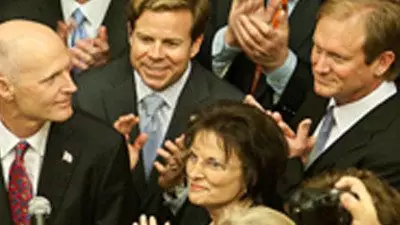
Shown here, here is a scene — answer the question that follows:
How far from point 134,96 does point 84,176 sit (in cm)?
57

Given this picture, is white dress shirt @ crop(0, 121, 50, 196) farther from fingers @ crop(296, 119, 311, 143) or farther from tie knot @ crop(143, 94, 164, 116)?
fingers @ crop(296, 119, 311, 143)

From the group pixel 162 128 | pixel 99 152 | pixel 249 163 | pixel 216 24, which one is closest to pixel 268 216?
pixel 249 163

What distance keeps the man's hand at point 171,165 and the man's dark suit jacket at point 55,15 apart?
705 mm

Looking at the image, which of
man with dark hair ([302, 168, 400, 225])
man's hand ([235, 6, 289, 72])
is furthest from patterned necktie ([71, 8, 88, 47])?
man with dark hair ([302, 168, 400, 225])

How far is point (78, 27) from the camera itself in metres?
4.89

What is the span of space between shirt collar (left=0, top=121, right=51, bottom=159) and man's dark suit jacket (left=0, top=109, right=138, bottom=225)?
2cm

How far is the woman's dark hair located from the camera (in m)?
3.73

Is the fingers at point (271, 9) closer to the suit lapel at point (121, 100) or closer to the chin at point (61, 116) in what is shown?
the suit lapel at point (121, 100)

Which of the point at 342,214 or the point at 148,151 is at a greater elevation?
the point at 342,214

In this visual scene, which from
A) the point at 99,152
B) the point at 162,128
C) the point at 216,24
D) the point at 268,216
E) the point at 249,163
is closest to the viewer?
the point at 268,216

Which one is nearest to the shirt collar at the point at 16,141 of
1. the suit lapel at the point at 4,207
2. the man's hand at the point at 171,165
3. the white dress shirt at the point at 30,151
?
the white dress shirt at the point at 30,151

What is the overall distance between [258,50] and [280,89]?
0.78 ft

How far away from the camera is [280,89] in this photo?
4.68 metres

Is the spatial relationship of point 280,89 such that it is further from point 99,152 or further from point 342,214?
point 342,214
